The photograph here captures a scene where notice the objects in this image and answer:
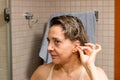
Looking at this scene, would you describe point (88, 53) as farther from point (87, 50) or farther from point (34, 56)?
point (34, 56)

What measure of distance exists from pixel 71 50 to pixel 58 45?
0.08 meters

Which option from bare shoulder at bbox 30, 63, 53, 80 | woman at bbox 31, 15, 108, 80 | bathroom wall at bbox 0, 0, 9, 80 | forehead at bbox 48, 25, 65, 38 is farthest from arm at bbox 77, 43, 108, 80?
bathroom wall at bbox 0, 0, 9, 80

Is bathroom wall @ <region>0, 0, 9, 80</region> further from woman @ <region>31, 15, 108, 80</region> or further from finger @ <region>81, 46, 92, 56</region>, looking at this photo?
finger @ <region>81, 46, 92, 56</region>

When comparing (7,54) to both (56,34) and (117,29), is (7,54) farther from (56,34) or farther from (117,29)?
(117,29)

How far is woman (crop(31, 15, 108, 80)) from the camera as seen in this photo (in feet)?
3.34

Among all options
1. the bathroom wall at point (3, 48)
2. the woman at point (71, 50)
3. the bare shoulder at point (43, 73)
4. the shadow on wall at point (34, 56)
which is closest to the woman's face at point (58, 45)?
the woman at point (71, 50)

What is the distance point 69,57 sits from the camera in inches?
43.0

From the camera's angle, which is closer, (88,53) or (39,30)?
(88,53)

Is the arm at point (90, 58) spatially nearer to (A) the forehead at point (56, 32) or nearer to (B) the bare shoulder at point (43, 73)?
(A) the forehead at point (56, 32)

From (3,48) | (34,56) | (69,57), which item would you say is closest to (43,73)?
(69,57)

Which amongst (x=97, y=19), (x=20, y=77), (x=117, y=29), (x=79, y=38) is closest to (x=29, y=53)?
(x=20, y=77)

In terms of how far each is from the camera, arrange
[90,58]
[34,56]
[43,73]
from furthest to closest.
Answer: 1. [34,56]
2. [43,73]
3. [90,58]

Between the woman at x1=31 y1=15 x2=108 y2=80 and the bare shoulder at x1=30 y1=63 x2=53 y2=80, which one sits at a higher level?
the woman at x1=31 y1=15 x2=108 y2=80

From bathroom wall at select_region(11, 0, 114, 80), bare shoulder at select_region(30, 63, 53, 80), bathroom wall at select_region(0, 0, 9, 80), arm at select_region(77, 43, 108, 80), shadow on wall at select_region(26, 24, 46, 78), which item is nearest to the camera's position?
arm at select_region(77, 43, 108, 80)
